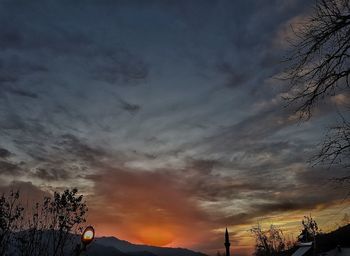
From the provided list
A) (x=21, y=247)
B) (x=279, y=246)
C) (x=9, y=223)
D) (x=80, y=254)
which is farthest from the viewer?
(x=279, y=246)

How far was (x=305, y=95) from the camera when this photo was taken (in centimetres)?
923

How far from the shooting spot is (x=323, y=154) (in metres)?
8.92

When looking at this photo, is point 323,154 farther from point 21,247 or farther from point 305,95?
point 21,247

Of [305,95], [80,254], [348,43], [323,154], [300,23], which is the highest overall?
[300,23]

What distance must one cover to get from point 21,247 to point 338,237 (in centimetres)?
3011

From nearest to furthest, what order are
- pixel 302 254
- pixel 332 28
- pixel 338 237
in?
pixel 332 28, pixel 302 254, pixel 338 237

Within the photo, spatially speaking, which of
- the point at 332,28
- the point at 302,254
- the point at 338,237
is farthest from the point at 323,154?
the point at 338,237

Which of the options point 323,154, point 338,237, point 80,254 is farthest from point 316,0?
point 338,237

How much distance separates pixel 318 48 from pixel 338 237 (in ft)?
107

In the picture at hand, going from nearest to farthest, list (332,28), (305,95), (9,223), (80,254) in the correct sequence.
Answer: (332,28)
(305,95)
(80,254)
(9,223)

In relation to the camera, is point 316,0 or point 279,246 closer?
point 316,0

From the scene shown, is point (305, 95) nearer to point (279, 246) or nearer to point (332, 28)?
point (332, 28)

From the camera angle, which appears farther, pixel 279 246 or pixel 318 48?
pixel 279 246

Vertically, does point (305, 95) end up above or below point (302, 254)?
above
